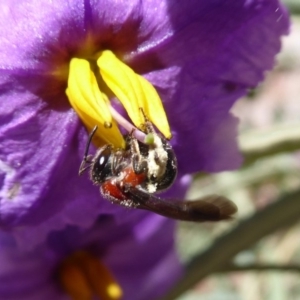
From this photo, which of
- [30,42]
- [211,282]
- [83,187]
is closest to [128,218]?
[83,187]

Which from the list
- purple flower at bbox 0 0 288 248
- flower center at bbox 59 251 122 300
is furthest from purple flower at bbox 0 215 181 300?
purple flower at bbox 0 0 288 248

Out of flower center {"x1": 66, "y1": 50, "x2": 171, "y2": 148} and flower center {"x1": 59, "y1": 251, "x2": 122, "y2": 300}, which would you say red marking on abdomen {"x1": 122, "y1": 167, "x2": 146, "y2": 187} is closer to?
flower center {"x1": 66, "y1": 50, "x2": 171, "y2": 148}

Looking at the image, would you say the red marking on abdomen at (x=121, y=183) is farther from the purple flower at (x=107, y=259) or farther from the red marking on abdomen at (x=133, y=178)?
the purple flower at (x=107, y=259)

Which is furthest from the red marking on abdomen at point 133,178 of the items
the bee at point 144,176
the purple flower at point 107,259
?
the purple flower at point 107,259

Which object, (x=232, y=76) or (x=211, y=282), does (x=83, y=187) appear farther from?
(x=211, y=282)

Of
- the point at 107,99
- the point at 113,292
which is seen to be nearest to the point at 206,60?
the point at 107,99

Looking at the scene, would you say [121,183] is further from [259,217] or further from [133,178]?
[259,217]
